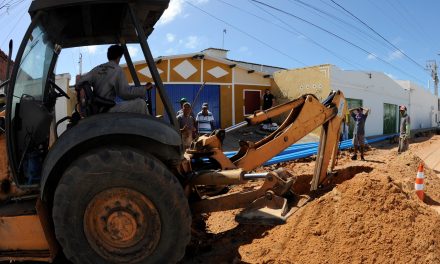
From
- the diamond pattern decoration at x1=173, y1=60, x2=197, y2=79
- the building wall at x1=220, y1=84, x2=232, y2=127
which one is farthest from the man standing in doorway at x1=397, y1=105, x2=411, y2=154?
the diamond pattern decoration at x1=173, y1=60, x2=197, y2=79

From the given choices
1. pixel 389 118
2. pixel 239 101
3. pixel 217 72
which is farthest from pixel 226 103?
pixel 389 118

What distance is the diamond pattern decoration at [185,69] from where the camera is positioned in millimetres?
19078

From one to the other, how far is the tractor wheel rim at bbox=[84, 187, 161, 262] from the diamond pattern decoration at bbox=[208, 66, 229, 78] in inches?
666

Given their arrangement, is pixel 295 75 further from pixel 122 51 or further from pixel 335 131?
pixel 122 51

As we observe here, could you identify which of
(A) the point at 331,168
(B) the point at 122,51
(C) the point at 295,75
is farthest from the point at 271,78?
(B) the point at 122,51

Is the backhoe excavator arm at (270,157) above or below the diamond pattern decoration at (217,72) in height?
below

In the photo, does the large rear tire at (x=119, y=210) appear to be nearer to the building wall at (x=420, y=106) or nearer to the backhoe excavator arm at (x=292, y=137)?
the backhoe excavator arm at (x=292, y=137)

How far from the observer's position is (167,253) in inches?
132

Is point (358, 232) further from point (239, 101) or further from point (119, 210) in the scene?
point (239, 101)

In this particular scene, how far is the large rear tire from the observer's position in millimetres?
3275

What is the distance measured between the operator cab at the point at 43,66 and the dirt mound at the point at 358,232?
1947 mm

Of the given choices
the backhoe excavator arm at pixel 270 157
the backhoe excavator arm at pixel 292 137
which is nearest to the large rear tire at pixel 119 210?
the backhoe excavator arm at pixel 270 157

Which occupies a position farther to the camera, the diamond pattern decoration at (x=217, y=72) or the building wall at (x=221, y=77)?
the diamond pattern decoration at (x=217, y=72)

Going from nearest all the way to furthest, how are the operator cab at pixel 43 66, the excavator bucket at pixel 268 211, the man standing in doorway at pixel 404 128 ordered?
the operator cab at pixel 43 66 < the excavator bucket at pixel 268 211 < the man standing in doorway at pixel 404 128
